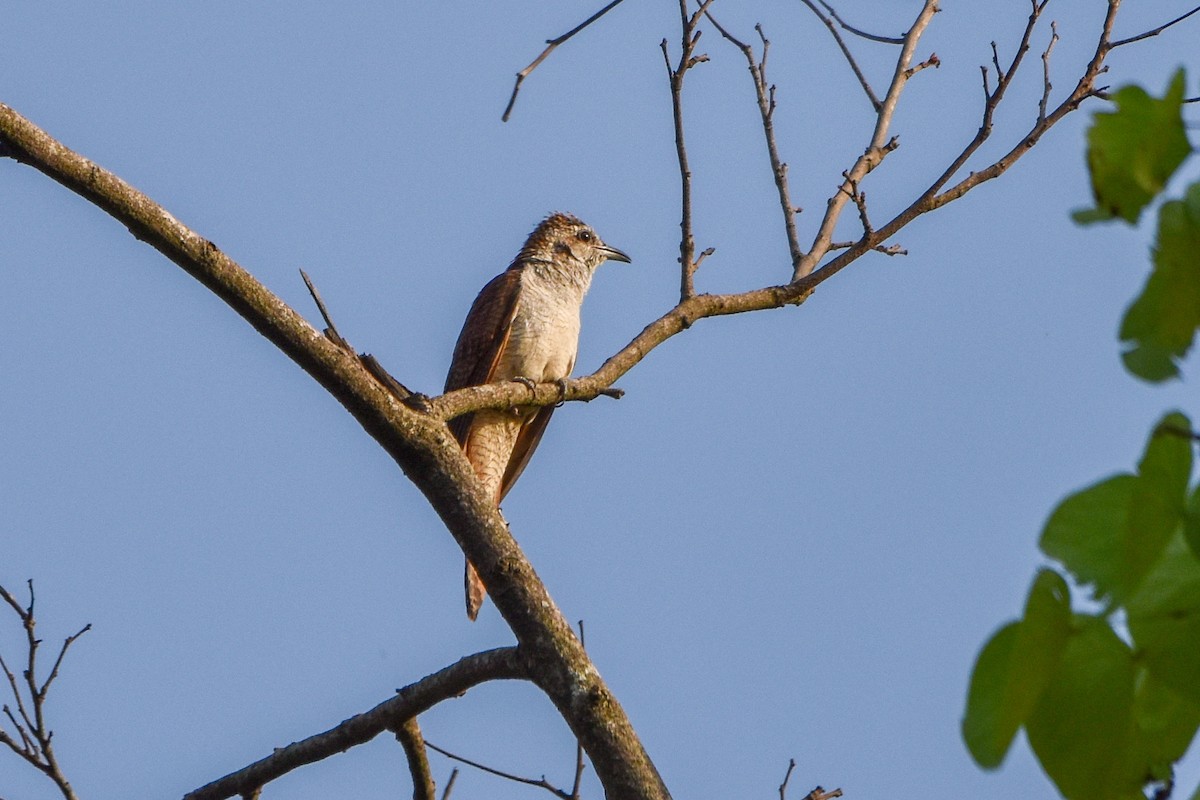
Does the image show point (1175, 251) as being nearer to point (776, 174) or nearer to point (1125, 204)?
point (1125, 204)

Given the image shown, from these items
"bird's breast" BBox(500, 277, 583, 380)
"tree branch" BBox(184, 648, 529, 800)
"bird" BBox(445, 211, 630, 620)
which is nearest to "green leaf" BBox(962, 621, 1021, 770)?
"tree branch" BBox(184, 648, 529, 800)

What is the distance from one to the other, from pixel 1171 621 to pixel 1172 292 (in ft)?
0.74

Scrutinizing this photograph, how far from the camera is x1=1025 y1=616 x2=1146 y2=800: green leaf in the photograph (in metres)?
0.94

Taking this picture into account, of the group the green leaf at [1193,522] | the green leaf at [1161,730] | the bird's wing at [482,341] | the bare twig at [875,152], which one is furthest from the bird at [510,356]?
the green leaf at [1193,522]

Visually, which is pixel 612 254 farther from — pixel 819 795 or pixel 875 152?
pixel 819 795

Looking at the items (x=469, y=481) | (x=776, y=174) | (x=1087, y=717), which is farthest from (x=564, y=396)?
(x=1087, y=717)

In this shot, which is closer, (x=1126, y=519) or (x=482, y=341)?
(x=1126, y=519)

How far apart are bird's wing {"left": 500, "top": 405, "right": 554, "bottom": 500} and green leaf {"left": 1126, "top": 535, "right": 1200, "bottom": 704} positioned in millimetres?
7580

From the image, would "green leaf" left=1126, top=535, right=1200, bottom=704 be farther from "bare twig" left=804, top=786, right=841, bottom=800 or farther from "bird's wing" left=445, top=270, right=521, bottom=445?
"bird's wing" left=445, top=270, right=521, bottom=445

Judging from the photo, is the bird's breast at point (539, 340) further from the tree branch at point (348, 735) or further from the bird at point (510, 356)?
the tree branch at point (348, 735)

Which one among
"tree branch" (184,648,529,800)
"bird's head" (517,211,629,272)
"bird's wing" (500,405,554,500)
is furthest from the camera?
"bird's head" (517,211,629,272)

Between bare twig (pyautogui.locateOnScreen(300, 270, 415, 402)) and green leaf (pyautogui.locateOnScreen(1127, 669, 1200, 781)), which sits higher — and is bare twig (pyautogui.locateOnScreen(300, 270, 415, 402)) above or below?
above

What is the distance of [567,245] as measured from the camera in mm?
9703

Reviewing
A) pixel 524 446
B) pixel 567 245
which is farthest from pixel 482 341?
pixel 567 245
